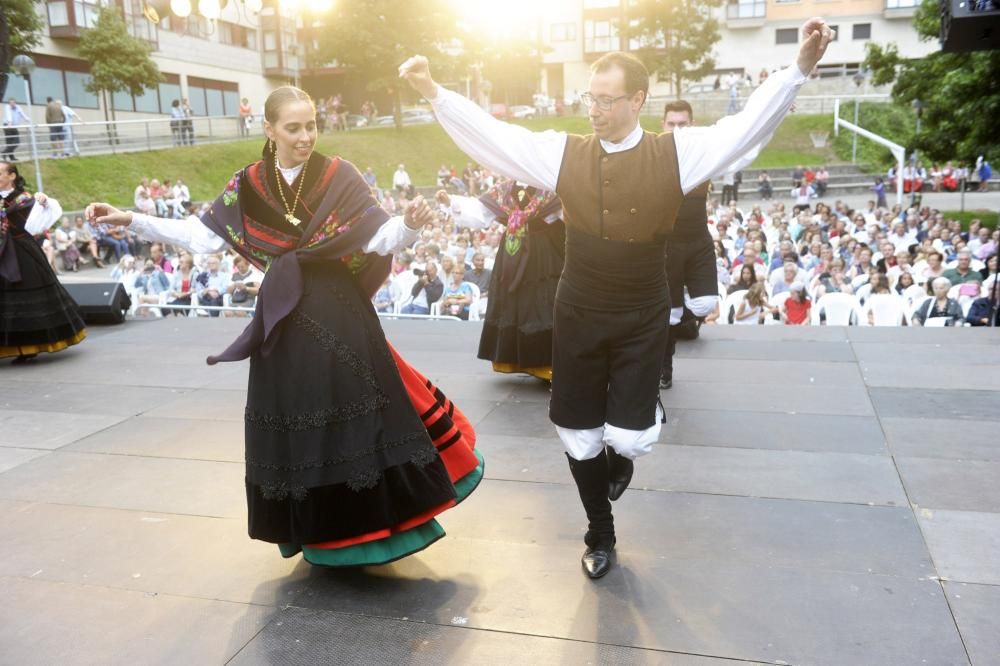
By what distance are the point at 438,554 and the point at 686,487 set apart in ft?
4.34

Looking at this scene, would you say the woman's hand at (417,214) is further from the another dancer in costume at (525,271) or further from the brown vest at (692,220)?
the brown vest at (692,220)

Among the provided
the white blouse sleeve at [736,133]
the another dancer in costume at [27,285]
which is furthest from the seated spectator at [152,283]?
the white blouse sleeve at [736,133]

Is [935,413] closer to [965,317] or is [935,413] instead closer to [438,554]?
[438,554]

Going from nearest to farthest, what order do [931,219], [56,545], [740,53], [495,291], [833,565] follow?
[833,565]
[56,545]
[495,291]
[931,219]
[740,53]

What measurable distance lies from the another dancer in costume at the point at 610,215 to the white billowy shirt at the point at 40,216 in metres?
5.27

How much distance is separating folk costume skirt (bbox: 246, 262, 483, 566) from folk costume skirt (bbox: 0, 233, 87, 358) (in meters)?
5.11

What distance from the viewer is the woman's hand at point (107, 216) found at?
11.2 ft

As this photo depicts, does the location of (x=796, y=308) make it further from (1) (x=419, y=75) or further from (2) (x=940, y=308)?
(1) (x=419, y=75)

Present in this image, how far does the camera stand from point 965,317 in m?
8.53

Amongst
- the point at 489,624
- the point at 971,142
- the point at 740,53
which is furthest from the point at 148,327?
the point at 740,53

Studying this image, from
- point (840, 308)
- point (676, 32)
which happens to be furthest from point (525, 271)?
point (676, 32)

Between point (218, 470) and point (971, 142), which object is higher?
point (971, 142)

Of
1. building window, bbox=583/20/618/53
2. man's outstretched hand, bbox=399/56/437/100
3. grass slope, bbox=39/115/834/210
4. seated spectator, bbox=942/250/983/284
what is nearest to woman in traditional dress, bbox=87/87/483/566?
man's outstretched hand, bbox=399/56/437/100

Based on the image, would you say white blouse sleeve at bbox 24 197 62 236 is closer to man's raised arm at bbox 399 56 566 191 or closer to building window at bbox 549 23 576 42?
man's raised arm at bbox 399 56 566 191
